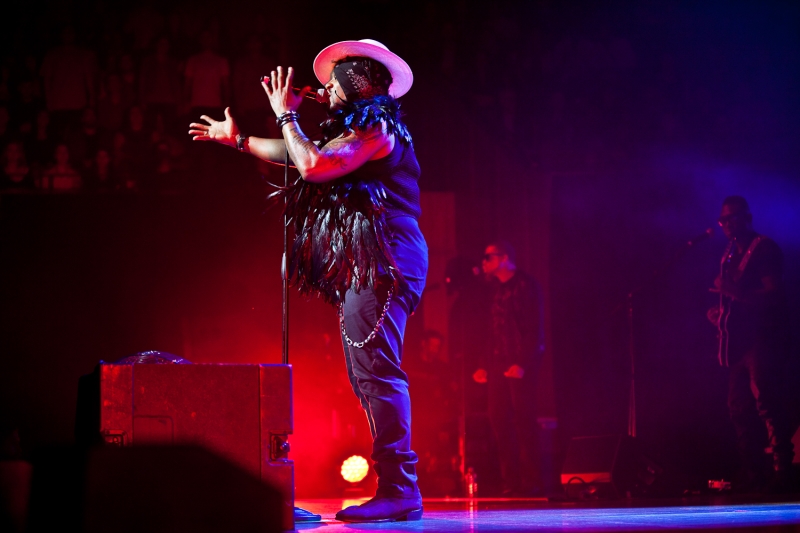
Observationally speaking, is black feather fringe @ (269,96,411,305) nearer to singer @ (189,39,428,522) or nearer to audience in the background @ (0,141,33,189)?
singer @ (189,39,428,522)

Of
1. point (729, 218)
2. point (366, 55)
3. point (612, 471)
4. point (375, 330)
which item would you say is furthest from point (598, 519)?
point (729, 218)

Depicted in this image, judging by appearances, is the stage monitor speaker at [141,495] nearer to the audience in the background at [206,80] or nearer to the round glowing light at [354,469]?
the round glowing light at [354,469]

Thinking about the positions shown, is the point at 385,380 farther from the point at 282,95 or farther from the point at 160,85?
the point at 160,85

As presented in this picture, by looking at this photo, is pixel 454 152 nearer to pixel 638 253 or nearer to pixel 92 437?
pixel 638 253

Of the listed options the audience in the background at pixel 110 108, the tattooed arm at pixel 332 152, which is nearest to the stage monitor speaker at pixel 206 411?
the tattooed arm at pixel 332 152

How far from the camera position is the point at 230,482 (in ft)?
5.85

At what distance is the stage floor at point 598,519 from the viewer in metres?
2.29

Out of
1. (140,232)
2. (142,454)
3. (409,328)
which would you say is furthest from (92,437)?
(409,328)

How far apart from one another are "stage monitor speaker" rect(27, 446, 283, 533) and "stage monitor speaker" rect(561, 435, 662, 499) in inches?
145

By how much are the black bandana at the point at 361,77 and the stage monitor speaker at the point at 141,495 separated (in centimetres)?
158

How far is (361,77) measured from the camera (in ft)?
9.71

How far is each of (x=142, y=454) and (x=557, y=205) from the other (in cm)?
536

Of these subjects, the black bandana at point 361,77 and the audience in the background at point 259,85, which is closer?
the black bandana at point 361,77

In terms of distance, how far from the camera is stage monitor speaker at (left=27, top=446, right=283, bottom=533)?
167cm
